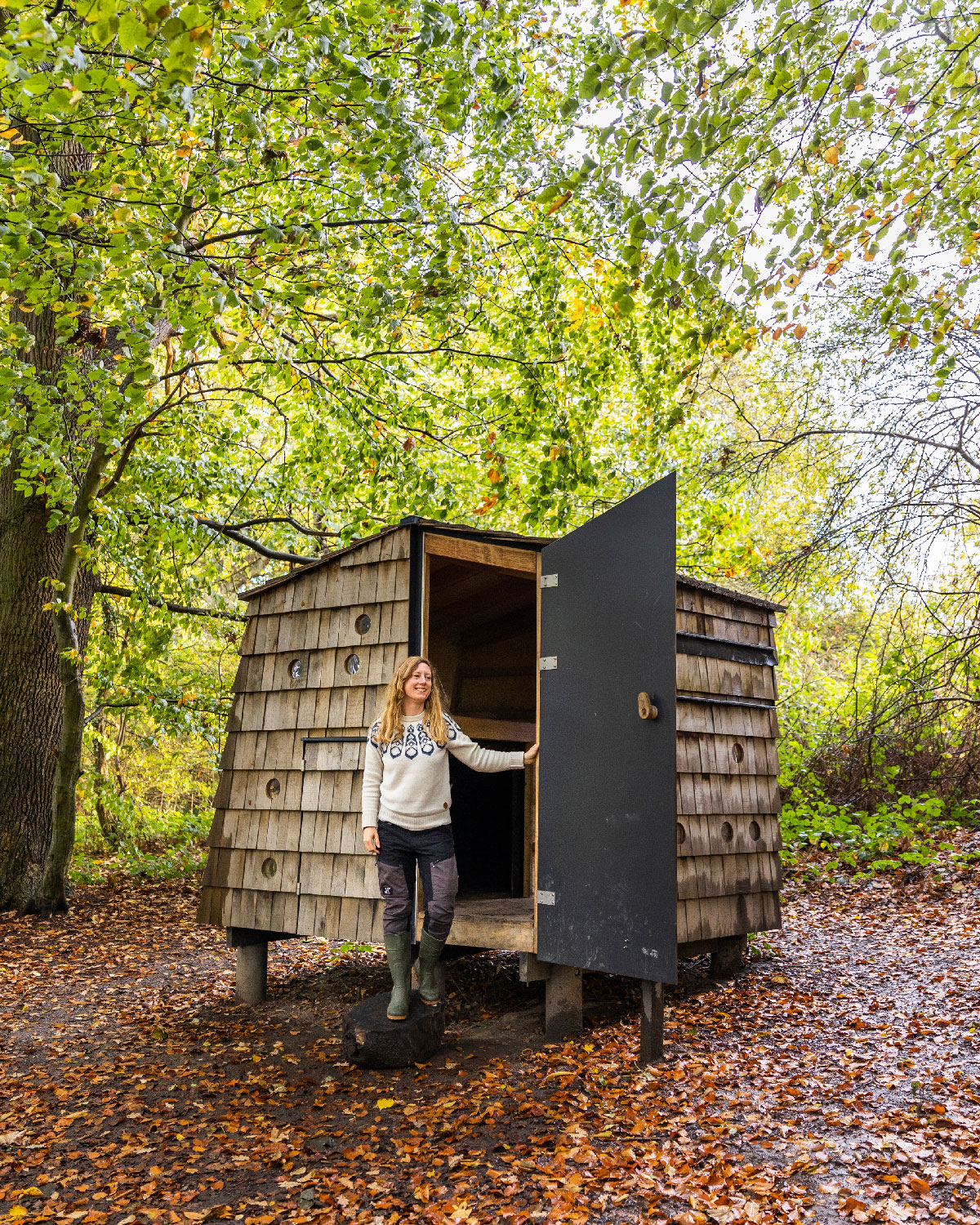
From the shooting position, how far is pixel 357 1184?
12.1ft

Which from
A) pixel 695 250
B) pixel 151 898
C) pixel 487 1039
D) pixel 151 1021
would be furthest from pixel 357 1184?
pixel 151 898

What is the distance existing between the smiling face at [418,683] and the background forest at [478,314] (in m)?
2.38

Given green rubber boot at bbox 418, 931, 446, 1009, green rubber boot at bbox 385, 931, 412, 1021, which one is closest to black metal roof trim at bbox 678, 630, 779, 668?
green rubber boot at bbox 418, 931, 446, 1009

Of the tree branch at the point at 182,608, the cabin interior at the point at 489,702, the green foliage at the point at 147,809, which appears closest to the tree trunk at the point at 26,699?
the tree branch at the point at 182,608

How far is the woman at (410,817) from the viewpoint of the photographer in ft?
17.0

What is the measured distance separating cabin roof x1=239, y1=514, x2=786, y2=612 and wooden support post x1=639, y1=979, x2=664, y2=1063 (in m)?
2.68

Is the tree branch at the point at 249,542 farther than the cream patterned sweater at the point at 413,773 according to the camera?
Yes

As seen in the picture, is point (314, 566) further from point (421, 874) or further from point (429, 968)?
point (429, 968)

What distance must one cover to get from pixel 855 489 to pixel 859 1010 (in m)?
4.40

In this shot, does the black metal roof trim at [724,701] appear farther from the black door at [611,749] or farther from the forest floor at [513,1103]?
the forest floor at [513,1103]

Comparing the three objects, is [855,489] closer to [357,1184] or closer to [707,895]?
[707,895]

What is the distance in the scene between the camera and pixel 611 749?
16.4 feet

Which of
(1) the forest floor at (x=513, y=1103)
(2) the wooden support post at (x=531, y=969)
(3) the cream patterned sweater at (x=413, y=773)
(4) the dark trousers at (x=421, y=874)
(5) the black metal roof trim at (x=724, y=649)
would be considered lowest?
(1) the forest floor at (x=513, y=1103)

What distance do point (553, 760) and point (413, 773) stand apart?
0.85 metres
